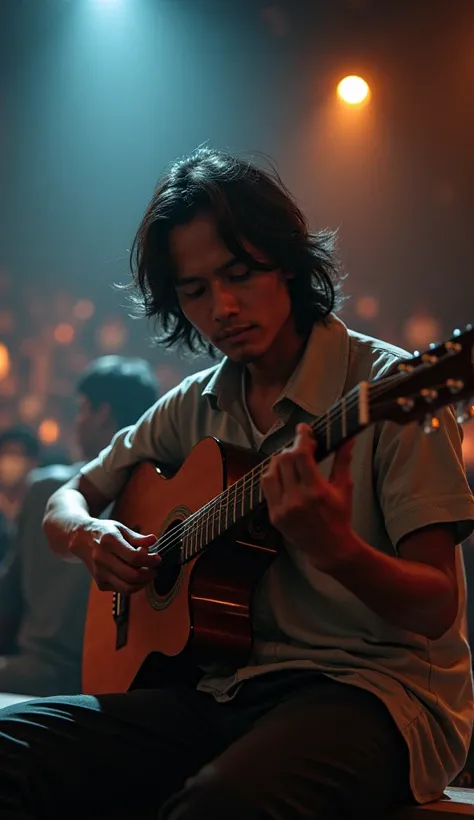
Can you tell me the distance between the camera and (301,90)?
2.71m

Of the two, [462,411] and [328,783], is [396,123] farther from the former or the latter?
[328,783]

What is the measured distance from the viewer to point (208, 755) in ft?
4.08

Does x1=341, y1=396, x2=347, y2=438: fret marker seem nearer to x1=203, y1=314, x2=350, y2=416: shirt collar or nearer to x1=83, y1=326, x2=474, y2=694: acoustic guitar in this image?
x1=83, y1=326, x2=474, y2=694: acoustic guitar

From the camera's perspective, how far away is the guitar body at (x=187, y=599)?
48.8 inches

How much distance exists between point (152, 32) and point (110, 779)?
239 centimetres

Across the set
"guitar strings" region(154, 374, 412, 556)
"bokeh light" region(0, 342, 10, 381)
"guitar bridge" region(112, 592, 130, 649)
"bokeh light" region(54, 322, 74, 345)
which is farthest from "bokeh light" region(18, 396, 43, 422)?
"guitar strings" region(154, 374, 412, 556)

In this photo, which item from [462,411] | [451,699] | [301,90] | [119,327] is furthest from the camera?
[119,327]

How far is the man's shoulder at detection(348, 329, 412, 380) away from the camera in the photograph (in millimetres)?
1289

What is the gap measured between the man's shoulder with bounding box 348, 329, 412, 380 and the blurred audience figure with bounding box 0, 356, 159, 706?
62.9 inches

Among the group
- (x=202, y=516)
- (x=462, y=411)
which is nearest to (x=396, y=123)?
(x=202, y=516)

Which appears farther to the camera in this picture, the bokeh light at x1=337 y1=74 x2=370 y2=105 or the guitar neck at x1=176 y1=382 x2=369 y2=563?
the bokeh light at x1=337 y1=74 x2=370 y2=105

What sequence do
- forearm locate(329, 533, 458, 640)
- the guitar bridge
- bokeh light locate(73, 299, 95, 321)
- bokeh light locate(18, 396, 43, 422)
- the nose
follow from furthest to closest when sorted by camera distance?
1. bokeh light locate(18, 396, 43, 422)
2. bokeh light locate(73, 299, 95, 321)
3. the guitar bridge
4. the nose
5. forearm locate(329, 533, 458, 640)

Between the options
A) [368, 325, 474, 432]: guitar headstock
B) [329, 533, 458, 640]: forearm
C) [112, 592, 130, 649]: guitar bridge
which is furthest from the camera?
[112, 592, 130, 649]: guitar bridge

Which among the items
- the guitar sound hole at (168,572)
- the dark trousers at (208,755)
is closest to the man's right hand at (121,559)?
the guitar sound hole at (168,572)
